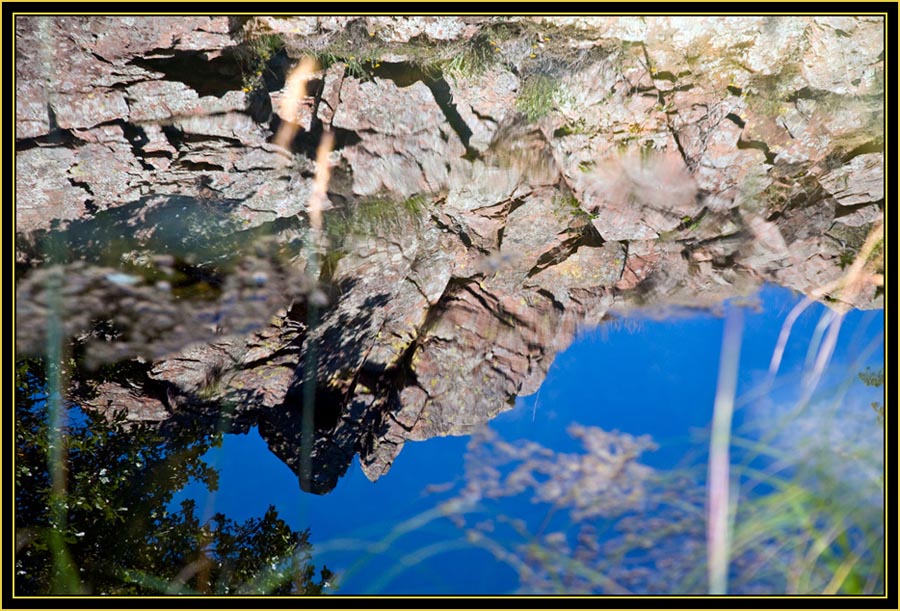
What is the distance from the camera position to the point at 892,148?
11.7 ft

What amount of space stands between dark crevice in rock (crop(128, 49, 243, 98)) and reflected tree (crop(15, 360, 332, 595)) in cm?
Answer: 278

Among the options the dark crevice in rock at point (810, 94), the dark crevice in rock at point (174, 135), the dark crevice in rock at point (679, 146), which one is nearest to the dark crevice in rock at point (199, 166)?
the dark crevice in rock at point (174, 135)

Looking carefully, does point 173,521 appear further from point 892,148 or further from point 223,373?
point 892,148

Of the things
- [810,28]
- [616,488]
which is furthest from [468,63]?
[616,488]

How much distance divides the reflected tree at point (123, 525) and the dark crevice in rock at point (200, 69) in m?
2.78

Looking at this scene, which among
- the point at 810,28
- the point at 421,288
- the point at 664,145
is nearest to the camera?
the point at 810,28

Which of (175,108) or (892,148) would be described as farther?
(175,108)

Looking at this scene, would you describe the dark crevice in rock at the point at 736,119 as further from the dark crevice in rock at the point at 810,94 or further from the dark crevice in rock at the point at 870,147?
the dark crevice in rock at the point at 870,147

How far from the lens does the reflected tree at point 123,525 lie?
12.9 ft

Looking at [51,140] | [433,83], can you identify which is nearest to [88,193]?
[51,140]

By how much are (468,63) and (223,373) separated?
4.09 meters

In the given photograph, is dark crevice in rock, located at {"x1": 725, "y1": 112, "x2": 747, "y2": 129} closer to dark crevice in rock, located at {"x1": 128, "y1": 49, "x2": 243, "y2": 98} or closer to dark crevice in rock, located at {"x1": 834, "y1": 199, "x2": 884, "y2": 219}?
dark crevice in rock, located at {"x1": 834, "y1": 199, "x2": 884, "y2": 219}

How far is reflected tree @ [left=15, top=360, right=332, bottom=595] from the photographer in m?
3.92

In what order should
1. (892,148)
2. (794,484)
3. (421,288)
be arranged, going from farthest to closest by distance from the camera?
(421,288)
(892,148)
(794,484)
